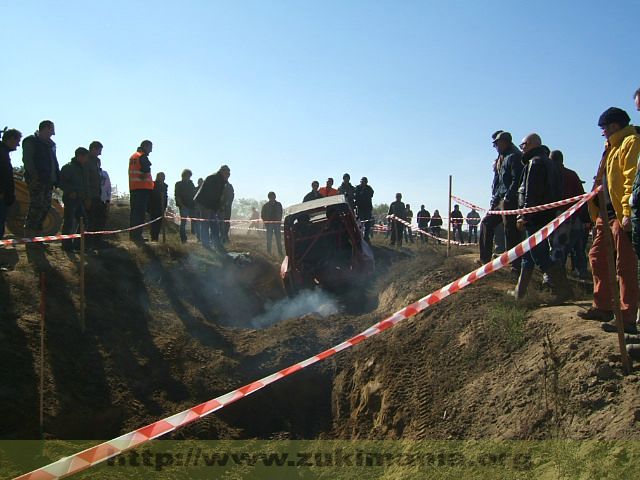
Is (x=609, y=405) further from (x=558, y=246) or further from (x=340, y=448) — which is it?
(x=558, y=246)

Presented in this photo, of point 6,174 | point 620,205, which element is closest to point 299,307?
point 6,174

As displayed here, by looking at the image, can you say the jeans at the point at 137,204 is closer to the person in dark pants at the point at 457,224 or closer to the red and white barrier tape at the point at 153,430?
the red and white barrier tape at the point at 153,430

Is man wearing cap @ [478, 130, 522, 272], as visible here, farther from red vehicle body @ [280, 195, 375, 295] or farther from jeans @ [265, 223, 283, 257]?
jeans @ [265, 223, 283, 257]

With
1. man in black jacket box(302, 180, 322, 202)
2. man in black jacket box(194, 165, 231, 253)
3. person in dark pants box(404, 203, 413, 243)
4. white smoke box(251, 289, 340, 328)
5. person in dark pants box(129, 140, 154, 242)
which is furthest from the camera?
person in dark pants box(404, 203, 413, 243)

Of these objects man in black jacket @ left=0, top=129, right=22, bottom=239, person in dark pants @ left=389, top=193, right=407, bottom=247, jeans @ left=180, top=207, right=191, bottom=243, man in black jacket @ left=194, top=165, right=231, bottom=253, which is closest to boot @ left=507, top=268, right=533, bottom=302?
man in black jacket @ left=0, top=129, right=22, bottom=239

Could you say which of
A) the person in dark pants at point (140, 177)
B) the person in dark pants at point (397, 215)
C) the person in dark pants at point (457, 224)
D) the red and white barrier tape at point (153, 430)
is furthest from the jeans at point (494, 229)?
the person in dark pants at point (457, 224)

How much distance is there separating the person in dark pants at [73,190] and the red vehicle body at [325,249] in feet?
13.6

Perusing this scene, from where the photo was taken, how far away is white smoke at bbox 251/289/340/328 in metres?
11.8

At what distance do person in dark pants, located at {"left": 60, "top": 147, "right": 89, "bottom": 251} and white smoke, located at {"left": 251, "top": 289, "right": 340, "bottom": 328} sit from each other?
13.7 ft

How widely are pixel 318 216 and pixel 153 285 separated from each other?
13.4 feet

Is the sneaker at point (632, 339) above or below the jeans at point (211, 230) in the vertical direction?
below

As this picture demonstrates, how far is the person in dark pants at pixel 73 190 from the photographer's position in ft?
34.2

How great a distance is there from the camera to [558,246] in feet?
21.9

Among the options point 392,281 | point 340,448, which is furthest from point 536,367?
point 392,281
